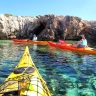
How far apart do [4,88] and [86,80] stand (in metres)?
6.77

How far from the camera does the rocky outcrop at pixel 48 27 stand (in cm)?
5500

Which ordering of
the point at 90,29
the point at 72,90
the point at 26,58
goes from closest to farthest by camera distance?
the point at 72,90, the point at 26,58, the point at 90,29

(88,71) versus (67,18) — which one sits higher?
(67,18)

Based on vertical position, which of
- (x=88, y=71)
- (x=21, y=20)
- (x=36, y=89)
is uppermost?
(x=21, y=20)

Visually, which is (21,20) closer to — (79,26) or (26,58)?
(79,26)

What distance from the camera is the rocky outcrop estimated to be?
5500cm

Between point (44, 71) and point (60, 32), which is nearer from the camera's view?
point (44, 71)

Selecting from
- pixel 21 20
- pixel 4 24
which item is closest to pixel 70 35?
pixel 21 20

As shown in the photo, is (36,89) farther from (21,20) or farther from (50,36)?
(21,20)

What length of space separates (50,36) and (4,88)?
47418 mm

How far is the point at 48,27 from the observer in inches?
2172

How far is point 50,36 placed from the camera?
179 feet

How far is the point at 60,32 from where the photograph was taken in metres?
56.6

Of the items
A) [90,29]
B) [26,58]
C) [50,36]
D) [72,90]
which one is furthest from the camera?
[90,29]
